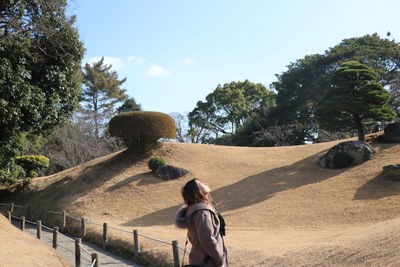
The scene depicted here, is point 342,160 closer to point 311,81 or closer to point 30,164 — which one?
point 311,81

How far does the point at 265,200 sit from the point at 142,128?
10.5m

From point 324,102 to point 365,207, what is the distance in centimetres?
780

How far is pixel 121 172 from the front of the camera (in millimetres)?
23312

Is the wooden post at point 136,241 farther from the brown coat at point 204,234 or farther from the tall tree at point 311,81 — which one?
the tall tree at point 311,81

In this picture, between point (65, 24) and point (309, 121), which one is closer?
point (65, 24)

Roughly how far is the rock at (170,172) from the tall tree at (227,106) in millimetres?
21352

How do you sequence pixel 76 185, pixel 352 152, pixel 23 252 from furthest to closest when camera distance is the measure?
1. pixel 76 185
2. pixel 352 152
3. pixel 23 252

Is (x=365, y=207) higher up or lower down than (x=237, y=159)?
lower down

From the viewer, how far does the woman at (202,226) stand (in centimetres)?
329

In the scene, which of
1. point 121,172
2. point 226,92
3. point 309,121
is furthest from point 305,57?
point 121,172

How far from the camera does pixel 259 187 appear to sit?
18.4m

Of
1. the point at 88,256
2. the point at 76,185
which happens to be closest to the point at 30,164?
the point at 76,185

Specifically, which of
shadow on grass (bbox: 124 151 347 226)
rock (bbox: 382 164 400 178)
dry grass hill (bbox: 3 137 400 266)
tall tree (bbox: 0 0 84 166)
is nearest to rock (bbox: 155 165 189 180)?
dry grass hill (bbox: 3 137 400 266)

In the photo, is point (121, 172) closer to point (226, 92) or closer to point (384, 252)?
point (384, 252)
